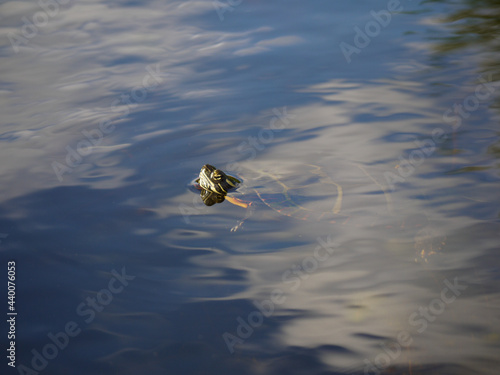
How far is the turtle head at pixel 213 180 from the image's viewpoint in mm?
3791

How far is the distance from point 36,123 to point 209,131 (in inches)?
76.6

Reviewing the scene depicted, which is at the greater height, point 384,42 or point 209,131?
point 384,42

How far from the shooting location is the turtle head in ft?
12.4

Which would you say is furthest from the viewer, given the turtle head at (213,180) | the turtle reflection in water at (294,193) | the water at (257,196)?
the turtle head at (213,180)

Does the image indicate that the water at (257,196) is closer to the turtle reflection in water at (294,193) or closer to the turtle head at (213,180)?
the turtle reflection in water at (294,193)

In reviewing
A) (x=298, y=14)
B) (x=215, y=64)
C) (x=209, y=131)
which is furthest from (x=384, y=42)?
(x=209, y=131)

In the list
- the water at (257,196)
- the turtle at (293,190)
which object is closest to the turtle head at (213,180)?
the turtle at (293,190)

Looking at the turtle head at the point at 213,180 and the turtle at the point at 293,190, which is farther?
the turtle head at the point at 213,180

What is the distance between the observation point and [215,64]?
6.19 meters

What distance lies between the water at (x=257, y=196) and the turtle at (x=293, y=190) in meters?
0.03

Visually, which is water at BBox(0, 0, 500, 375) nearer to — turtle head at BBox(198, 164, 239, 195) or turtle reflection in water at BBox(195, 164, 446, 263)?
turtle reflection in water at BBox(195, 164, 446, 263)

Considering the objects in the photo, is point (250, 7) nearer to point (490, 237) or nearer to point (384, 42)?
point (384, 42)

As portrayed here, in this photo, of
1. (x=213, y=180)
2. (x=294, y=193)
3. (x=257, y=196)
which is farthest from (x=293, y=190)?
(x=213, y=180)

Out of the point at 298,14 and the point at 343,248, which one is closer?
the point at 343,248
